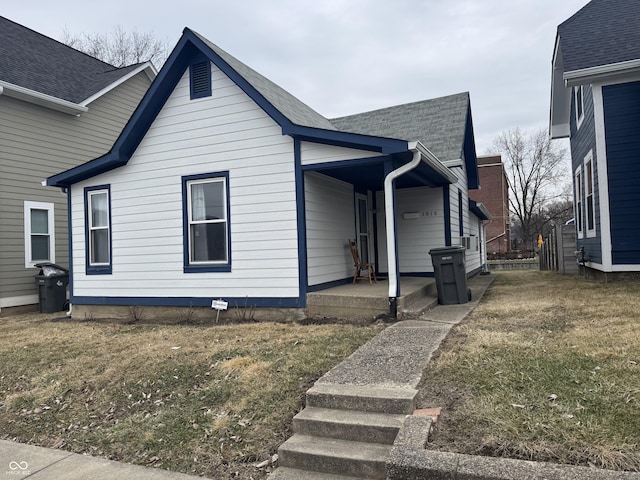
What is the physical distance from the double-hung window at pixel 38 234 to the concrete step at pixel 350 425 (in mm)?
10300

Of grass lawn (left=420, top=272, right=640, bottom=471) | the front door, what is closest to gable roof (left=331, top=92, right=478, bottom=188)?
the front door

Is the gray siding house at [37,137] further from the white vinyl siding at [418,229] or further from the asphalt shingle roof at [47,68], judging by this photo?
the white vinyl siding at [418,229]

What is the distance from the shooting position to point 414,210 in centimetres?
1155

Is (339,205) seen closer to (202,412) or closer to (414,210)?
(414,210)

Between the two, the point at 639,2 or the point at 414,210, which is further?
the point at 414,210

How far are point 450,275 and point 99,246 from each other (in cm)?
704

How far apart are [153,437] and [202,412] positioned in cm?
47

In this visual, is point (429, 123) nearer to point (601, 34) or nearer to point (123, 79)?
point (601, 34)

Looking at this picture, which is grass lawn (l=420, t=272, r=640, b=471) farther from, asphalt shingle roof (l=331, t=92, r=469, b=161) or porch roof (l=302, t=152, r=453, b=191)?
asphalt shingle roof (l=331, t=92, r=469, b=161)

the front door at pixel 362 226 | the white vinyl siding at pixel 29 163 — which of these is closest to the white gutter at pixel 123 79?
the white vinyl siding at pixel 29 163

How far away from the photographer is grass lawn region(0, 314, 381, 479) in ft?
12.9

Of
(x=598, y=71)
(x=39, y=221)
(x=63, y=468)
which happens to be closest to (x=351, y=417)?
(x=63, y=468)

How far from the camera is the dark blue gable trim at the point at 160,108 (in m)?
7.46

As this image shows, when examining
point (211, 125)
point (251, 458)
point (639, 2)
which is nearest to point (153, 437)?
point (251, 458)
